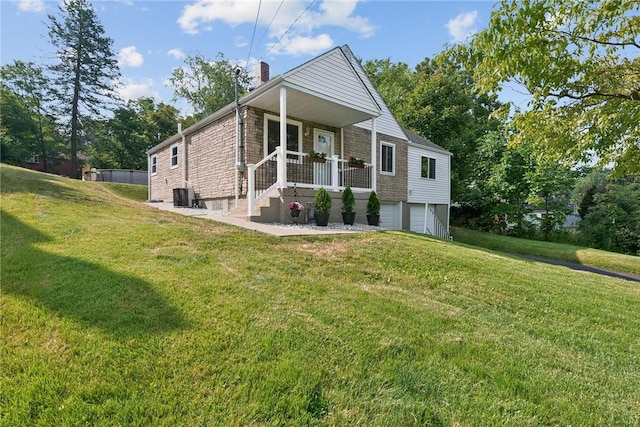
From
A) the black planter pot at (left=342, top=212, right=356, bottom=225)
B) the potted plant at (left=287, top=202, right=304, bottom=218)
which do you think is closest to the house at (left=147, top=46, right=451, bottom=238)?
the potted plant at (left=287, top=202, right=304, bottom=218)

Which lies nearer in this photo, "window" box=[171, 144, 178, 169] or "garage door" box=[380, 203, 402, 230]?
"garage door" box=[380, 203, 402, 230]

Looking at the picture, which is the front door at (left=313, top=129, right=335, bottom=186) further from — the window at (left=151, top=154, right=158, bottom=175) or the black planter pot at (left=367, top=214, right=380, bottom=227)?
the window at (left=151, top=154, right=158, bottom=175)

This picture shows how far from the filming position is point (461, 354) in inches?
110

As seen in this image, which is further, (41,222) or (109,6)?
(109,6)

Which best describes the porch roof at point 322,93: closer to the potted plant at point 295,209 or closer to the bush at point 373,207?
the bush at point 373,207

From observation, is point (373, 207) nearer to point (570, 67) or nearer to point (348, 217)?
point (348, 217)

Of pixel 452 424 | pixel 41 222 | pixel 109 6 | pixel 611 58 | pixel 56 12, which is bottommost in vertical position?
pixel 452 424

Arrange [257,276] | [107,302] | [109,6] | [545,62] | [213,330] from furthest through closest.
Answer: [109,6] → [545,62] → [257,276] → [107,302] → [213,330]

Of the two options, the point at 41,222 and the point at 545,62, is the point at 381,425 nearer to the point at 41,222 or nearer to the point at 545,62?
the point at 545,62

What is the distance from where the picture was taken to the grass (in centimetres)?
1209

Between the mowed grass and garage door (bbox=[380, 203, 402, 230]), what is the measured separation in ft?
31.0

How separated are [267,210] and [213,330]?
627 cm

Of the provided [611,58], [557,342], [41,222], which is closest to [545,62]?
[611,58]

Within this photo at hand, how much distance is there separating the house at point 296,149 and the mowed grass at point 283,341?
4.84 meters
